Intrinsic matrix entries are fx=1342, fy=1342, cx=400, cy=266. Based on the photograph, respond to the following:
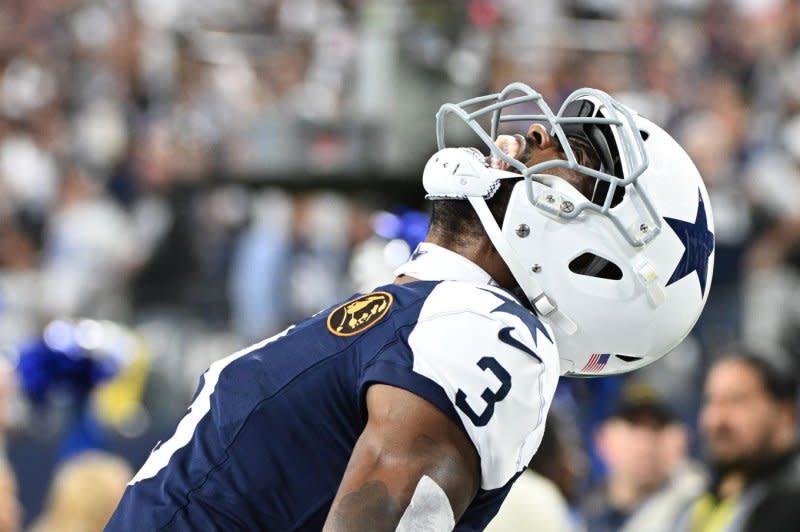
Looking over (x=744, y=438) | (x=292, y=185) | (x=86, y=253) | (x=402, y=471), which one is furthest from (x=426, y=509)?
(x=86, y=253)

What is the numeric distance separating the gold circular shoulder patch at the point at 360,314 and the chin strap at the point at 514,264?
197mm

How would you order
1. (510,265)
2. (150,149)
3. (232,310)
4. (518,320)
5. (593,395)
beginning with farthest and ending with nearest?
(150,149) < (232,310) < (593,395) < (510,265) < (518,320)

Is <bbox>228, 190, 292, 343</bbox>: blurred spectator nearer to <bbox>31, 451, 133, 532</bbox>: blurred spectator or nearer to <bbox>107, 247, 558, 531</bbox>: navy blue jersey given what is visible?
<bbox>31, 451, 133, 532</bbox>: blurred spectator

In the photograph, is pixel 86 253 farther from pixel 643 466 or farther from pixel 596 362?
pixel 596 362

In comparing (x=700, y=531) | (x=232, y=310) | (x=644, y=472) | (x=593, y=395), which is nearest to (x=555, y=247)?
(x=700, y=531)

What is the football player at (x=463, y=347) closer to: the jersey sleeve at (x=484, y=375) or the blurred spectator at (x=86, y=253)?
the jersey sleeve at (x=484, y=375)

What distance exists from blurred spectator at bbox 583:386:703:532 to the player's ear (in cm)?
285

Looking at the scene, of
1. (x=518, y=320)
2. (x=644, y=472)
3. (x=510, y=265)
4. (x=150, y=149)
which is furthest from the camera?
(x=150, y=149)

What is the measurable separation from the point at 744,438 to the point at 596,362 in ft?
7.08

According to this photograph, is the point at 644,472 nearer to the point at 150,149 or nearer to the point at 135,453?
the point at 135,453

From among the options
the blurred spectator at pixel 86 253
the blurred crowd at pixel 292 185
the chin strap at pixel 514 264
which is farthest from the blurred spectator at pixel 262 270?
the chin strap at pixel 514 264

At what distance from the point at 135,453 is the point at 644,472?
2.72 metres

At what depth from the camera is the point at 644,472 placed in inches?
191

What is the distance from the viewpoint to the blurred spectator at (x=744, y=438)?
4.01 meters
